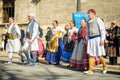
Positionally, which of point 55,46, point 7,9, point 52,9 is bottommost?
point 55,46

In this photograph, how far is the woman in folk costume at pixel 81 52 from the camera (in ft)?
36.6

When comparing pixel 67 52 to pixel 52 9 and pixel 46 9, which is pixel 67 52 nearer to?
pixel 52 9

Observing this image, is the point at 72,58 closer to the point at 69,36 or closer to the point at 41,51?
the point at 69,36

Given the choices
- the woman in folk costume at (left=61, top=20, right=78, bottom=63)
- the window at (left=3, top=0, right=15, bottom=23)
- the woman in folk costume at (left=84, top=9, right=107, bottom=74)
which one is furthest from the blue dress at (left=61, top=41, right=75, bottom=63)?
the window at (left=3, top=0, right=15, bottom=23)

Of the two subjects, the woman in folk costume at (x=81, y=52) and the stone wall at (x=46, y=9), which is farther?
the stone wall at (x=46, y=9)

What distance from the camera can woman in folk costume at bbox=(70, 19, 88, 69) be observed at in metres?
11.1

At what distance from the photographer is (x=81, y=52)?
1137 centimetres

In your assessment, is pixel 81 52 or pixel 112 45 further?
pixel 112 45

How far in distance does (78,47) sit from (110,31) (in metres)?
2.08

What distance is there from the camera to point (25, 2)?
23.9 m

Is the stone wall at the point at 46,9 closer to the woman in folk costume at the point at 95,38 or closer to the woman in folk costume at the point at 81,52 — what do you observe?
the woman in folk costume at the point at 81,52

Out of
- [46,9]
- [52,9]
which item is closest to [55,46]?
[52,9]

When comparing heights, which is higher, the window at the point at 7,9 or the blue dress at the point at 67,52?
the window at the point at 7,9

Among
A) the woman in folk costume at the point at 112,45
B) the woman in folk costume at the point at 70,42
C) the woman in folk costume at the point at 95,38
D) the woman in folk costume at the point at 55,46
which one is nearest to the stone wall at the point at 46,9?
the woman in folk costume at the point at 55,46
